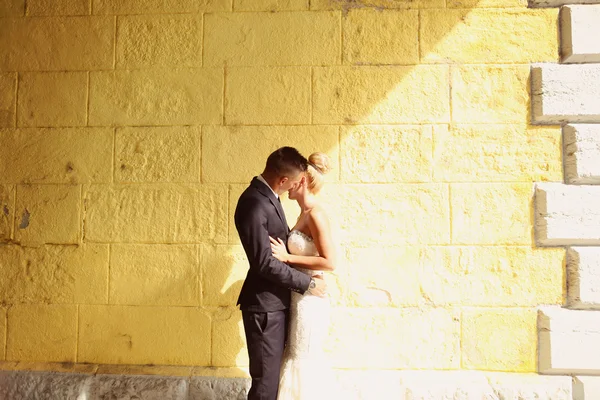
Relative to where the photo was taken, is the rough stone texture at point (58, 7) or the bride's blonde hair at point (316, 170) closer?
the bride's blonde hair at point (316, 170)

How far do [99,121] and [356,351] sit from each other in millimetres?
2743

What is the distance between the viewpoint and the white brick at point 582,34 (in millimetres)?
3596

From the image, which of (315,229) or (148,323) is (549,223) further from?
(148,323)

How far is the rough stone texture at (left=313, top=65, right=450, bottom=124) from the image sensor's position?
3.75 meters

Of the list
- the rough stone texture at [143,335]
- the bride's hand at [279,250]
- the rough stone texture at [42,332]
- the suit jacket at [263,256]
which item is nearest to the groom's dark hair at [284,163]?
the suit jacket at [263,256]

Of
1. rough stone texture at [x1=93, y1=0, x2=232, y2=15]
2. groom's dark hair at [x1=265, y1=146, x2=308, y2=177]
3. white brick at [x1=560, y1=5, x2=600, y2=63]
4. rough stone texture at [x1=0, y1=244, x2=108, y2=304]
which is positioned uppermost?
rough stone texture at [x1=93, y1=0, x2=232, y2=15]

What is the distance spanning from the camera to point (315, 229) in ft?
9.98

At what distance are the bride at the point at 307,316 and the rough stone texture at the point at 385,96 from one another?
969 millimetres

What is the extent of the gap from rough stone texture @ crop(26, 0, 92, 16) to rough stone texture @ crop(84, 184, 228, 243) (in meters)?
1.47

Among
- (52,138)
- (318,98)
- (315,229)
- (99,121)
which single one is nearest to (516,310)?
(315,229)

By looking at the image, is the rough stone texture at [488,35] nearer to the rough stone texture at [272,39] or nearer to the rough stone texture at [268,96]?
the rough stone texture at [272,39]

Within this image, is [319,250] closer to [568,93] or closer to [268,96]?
[268,96]

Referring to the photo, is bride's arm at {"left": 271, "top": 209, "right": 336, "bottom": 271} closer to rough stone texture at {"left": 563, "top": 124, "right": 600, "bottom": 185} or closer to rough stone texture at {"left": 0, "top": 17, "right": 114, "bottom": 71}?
rough stone texture at {"left": 563, "top": 124, "right": 600, "bottom": 185}

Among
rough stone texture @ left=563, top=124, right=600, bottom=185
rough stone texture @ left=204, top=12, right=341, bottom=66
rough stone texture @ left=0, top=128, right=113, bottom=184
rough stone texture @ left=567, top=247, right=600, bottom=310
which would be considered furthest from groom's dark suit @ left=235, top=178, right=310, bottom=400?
rough stone texture @ left=563, top=124, right=600, bottom=185
